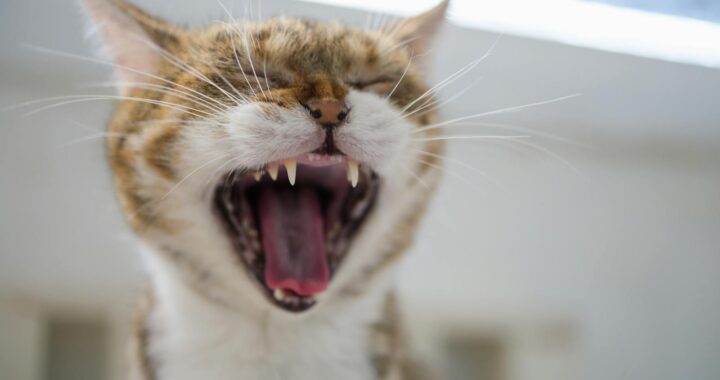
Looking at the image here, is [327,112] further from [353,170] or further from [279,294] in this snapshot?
[279,294]

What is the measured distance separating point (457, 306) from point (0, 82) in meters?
1.04

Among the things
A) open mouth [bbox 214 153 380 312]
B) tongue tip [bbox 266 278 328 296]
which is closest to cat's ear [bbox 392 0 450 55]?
open mouth [bbox 214 153 380 312]

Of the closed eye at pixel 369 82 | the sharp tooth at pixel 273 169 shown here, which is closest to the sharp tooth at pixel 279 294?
the sharp tooth at pixel 273 169

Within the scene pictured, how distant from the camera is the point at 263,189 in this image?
2.85ft

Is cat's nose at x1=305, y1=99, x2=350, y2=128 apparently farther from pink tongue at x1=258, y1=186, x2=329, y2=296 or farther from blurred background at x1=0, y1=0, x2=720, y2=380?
blurred background at x1=0, y1=0, x2=720, y2=380

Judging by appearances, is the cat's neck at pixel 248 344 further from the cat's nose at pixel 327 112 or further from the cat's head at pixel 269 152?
the cat's nose at pixel 327 112

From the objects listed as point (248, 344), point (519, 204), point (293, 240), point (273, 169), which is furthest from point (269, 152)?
point (519, 204)

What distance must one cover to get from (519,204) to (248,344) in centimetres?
80

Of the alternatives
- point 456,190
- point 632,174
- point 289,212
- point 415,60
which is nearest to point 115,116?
point 289,212

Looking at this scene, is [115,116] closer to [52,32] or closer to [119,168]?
[119,168]

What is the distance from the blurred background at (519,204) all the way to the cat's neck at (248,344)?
0.77ft

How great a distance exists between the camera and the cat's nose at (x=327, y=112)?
72 centimetres

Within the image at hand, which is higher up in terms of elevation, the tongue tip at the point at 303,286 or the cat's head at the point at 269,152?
the cat's head at the point at 269,152

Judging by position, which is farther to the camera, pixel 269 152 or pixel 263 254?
pixel 263 254
